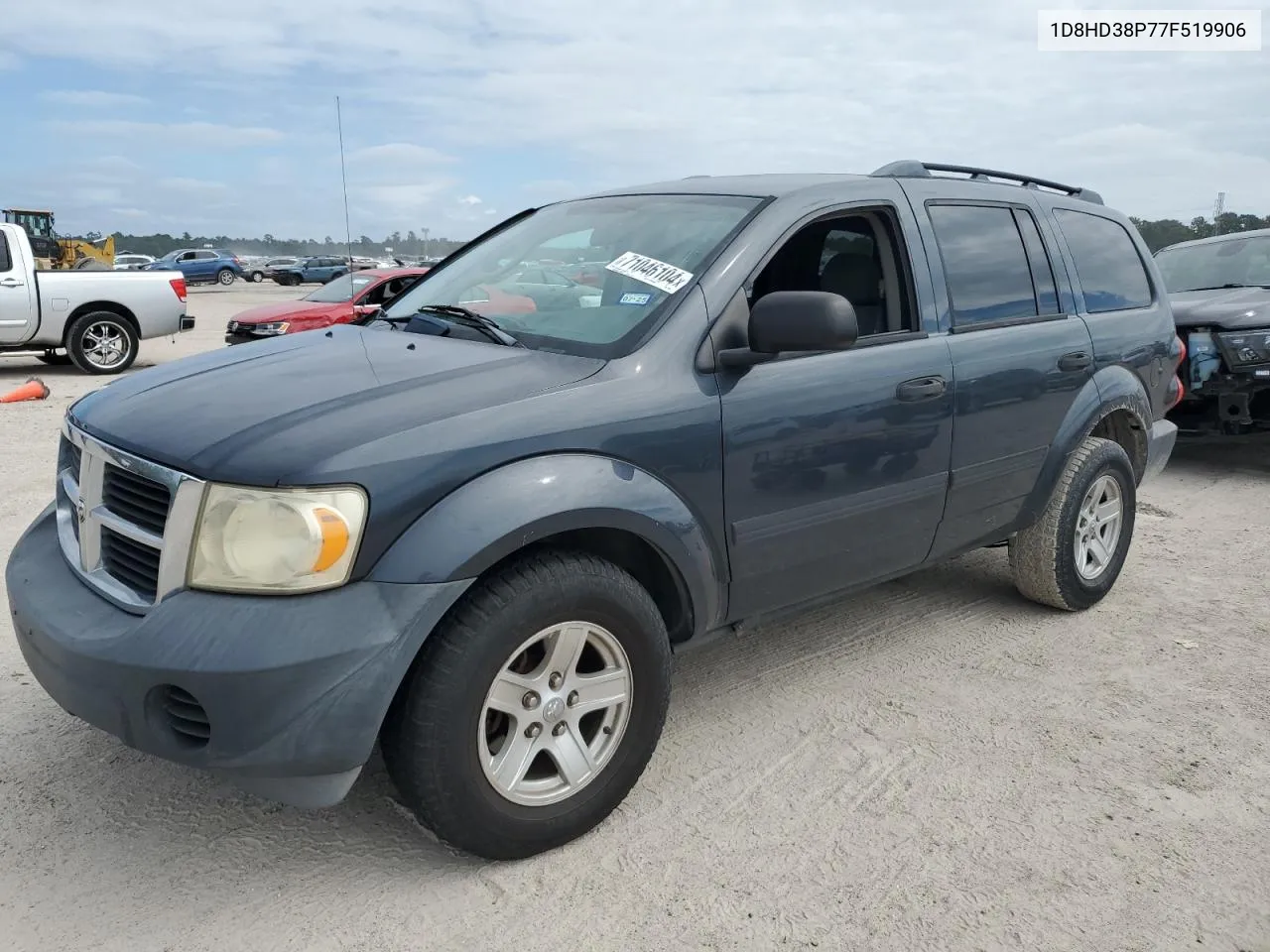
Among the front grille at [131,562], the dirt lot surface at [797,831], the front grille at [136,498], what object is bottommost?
the dirt lot surface at [797,831]

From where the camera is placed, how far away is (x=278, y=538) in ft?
7.34

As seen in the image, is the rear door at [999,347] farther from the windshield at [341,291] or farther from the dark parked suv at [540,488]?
the windshield at [341,291]

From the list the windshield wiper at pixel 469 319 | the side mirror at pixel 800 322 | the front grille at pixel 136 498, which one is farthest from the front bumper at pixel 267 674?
the side mirror at pixel 800 322

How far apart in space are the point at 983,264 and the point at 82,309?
1109 centimetres

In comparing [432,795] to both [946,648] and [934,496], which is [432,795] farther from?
[946,648]

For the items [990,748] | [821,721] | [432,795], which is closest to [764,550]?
[821,721]

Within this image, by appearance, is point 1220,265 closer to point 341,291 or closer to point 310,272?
point 341,291

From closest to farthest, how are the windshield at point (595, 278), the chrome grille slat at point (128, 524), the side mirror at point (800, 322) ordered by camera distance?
the chrome grille slat at point (128, 524) < the side mirror at point (800, 322) < the windshield at point (595, 278)

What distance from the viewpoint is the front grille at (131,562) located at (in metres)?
2.38

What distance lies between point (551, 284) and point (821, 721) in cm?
170

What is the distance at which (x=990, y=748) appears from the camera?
321 centimetres

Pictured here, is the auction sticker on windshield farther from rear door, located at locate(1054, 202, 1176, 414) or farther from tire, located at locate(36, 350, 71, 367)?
tire, located at locate(36, 350, 71, 367)

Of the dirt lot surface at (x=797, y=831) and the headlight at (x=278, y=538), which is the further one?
the dirt lot surface at (x=797, y=831)

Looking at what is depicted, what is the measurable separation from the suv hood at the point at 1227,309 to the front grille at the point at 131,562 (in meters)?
6.62
